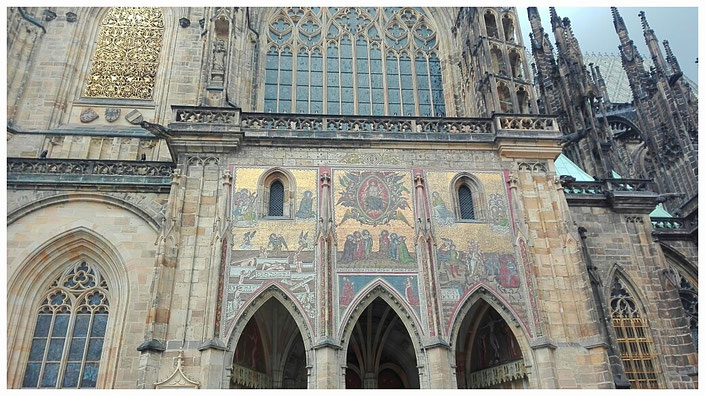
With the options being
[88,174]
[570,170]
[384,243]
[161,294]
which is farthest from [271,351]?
[570,170]

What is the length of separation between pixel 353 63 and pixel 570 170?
7.49 metres

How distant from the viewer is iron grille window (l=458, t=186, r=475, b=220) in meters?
12.0

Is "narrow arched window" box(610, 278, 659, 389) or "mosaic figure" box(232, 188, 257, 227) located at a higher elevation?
"mosaic figure" box(232, 188, 257, 227)

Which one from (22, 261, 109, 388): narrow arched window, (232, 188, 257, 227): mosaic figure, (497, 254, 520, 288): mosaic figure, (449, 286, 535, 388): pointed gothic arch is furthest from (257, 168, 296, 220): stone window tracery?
(497, 254, 520, 288): mosaic figure

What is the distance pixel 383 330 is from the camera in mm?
13117

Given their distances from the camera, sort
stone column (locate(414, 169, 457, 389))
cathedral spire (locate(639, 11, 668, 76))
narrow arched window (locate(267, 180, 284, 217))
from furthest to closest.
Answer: cathedral spire (locate(639, 11, 668, 76))
narrow arched window (locate(267, 180, 284, 217))
stone column (locate(414, 169, 457, 389))

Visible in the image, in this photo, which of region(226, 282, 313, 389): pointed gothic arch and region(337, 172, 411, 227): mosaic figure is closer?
region(226, 282, 313, 389): pointed gothic arch

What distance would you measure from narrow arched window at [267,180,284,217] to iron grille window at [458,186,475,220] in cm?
393

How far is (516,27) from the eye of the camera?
15.3 m

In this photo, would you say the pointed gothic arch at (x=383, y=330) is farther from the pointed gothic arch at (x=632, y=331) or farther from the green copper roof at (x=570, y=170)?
the green copper roof at (x=570, y=170)

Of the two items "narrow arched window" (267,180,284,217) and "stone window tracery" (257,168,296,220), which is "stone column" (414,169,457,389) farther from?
"narrow arched window" (267,180,284,217)

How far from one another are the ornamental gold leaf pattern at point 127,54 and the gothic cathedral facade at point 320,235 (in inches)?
3.5

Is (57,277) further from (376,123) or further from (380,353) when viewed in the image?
(376,123)

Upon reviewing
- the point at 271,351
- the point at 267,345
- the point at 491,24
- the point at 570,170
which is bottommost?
the point at 271,351
